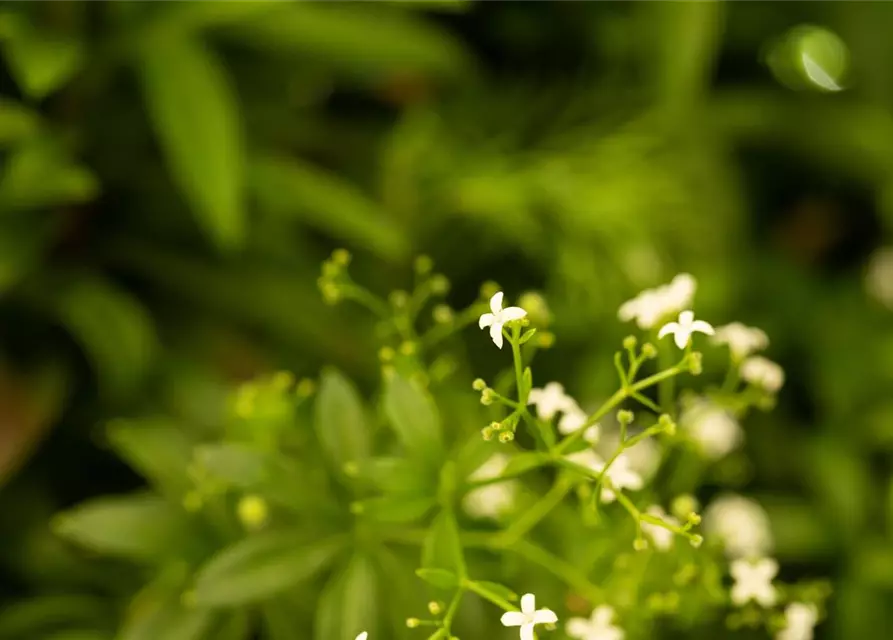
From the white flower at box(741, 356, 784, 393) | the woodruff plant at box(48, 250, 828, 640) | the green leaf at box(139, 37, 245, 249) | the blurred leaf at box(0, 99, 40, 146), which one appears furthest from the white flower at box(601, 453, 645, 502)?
the blurred leaf at box(0, 99, 40, 146)

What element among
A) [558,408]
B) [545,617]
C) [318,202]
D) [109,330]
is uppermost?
[318,202]

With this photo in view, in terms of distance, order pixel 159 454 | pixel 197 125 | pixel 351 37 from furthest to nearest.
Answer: pixel 351 37
pixel 197 125
pixel 159 454

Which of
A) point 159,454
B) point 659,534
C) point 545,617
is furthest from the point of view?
point 159,454

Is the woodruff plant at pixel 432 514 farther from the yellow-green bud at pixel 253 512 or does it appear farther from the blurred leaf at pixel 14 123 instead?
the blurred leaf at pixel 14 123

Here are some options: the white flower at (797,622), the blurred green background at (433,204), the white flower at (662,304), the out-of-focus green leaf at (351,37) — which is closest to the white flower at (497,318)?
the white flower at (662,304)

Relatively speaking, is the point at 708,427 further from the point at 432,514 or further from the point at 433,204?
the point at 433,204

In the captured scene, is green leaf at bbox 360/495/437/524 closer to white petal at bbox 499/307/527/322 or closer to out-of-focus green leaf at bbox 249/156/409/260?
white petal at bbox 499/307/527/322

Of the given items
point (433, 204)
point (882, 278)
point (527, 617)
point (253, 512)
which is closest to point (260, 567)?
point (253, 512)
